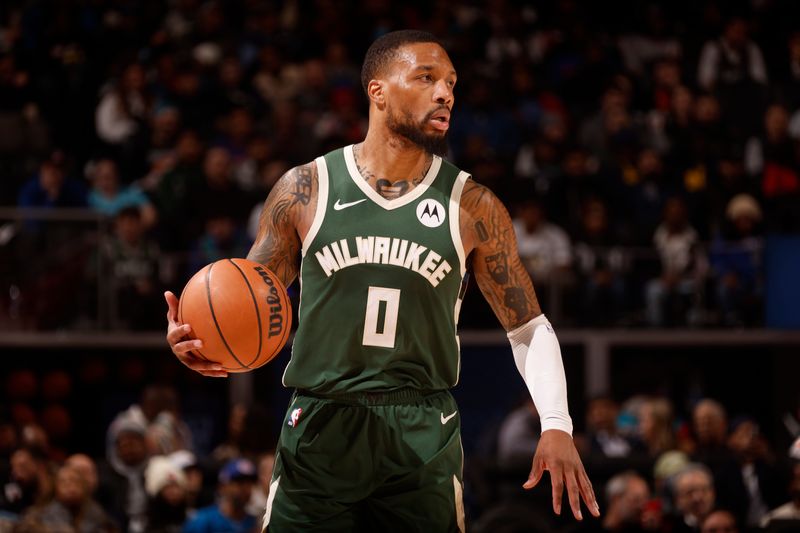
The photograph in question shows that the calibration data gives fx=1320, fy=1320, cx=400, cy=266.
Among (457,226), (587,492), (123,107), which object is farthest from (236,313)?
(123,107)

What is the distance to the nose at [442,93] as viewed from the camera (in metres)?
4.47

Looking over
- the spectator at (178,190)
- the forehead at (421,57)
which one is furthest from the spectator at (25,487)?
the forehead at (421,57)

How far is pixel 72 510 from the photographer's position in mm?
8500

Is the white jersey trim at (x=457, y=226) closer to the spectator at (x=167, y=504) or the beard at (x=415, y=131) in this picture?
the beard at (x=415, y=131)

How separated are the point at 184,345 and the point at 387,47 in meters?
1.28

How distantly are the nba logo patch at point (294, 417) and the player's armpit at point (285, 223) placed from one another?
0.45 m

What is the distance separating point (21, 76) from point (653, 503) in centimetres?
784

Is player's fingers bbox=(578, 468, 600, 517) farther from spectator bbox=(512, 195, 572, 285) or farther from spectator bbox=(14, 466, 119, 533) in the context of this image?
spectator bbox=(512, 195, 572, 285)

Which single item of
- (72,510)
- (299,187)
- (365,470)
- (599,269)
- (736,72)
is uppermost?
(736,72)

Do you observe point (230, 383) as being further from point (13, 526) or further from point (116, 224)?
point (13, 526)

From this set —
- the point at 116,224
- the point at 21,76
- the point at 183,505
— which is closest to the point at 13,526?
the point at 183,505

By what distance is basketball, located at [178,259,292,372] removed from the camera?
13.7 feet

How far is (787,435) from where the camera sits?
11531 millimetres

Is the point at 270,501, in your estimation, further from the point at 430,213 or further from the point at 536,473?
the point at 430,213
